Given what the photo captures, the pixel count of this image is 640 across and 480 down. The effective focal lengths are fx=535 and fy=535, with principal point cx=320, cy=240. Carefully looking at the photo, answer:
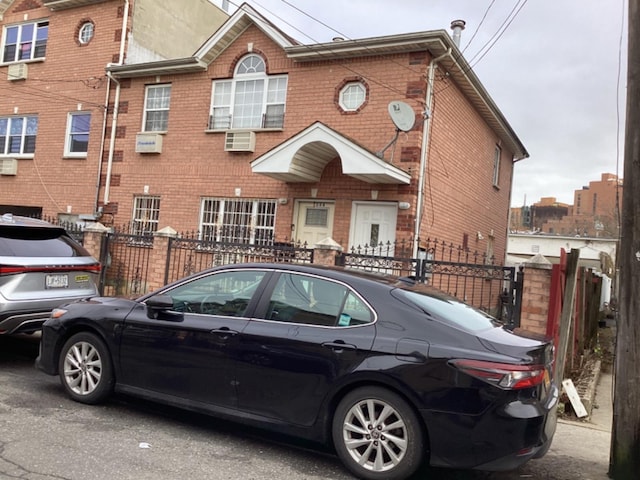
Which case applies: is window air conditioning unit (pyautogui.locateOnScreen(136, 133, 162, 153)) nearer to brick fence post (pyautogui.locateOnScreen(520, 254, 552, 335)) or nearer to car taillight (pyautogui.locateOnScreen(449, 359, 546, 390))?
brick fence post (pyautogui.locateOnScreen(520, 254, 552, 335))

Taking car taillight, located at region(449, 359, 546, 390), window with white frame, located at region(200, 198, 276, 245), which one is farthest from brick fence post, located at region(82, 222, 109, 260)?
car taillight, located at region(449, 359, 546, 390)

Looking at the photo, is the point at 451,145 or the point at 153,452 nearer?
the point at 153,452

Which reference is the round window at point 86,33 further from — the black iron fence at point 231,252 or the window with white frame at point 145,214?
the black iron fence at point 231,252

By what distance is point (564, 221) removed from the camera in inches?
2180

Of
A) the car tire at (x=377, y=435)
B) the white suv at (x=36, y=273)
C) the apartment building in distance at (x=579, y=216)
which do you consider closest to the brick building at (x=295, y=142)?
the white suv at (x=36, y=273)

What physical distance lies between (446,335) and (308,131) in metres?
7.64

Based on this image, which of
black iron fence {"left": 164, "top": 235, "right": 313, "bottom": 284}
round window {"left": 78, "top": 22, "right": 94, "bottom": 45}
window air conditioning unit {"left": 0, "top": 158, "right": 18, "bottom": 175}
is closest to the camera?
black iron fence {"left": 164, "top": 235, "right": 313, "bottom": 284}

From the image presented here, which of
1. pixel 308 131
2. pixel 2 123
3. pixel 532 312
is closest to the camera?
pixel 532 312

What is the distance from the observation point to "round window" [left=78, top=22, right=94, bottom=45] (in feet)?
52.1

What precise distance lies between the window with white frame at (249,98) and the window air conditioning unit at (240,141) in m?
0.34

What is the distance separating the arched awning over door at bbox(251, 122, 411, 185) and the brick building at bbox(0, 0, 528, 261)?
26mm

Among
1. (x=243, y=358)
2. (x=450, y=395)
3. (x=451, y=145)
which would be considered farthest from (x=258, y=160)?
(x=450, y=395)

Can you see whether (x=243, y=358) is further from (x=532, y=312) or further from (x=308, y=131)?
(x=308, y=131)

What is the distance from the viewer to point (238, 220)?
43.4ft
